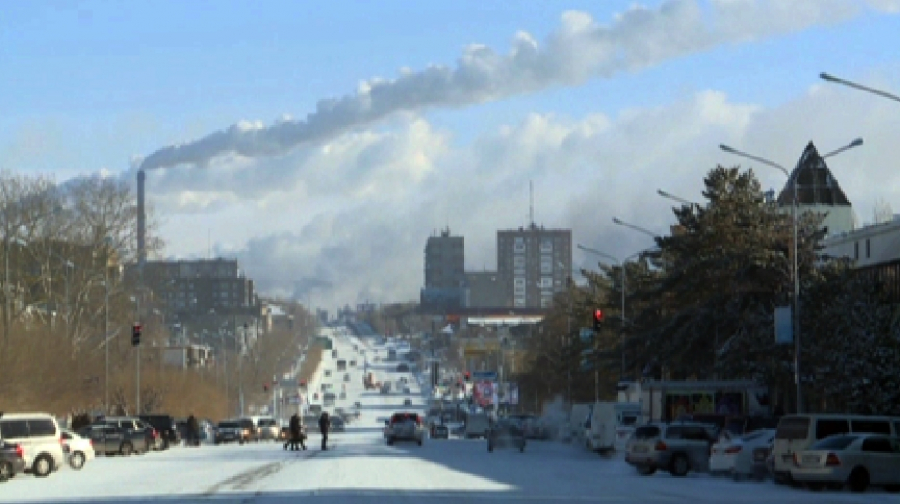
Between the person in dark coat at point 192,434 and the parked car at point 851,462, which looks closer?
the parked car at point 851,462

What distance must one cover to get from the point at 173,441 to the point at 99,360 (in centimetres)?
2485

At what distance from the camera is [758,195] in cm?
7675

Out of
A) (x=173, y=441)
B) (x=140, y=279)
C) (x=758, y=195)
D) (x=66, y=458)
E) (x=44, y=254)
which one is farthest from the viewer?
(x=140, y=279)

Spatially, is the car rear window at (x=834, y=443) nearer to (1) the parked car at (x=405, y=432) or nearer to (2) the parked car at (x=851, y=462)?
(2) the parked car at (x=851, y=462)

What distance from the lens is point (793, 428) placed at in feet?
131

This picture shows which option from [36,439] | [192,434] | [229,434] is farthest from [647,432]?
[229,434]

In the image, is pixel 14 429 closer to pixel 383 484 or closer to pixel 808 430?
pixel 383 484

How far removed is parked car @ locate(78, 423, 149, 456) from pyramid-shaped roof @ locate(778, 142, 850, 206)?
215ft

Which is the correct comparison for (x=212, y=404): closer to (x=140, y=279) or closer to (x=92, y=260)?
(x=140, y=279)

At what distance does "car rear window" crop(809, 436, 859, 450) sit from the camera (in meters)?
38.4

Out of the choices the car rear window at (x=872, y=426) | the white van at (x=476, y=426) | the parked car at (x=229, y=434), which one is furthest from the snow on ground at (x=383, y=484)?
the white van at (x=476, y=426)

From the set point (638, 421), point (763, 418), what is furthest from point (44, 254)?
point (763, 418)

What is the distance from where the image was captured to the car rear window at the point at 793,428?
3953 centimetres

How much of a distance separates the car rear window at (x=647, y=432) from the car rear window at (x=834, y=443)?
334 inches
